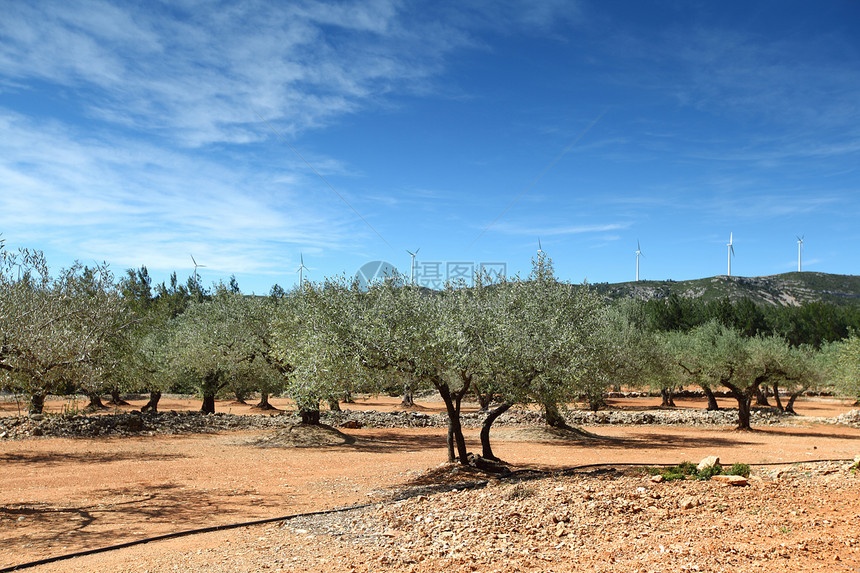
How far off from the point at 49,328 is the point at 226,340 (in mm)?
12629

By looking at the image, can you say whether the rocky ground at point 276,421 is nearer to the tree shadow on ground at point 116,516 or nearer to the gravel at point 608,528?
the tree shadow on ground at point 116,516

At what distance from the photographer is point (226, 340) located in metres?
26.9

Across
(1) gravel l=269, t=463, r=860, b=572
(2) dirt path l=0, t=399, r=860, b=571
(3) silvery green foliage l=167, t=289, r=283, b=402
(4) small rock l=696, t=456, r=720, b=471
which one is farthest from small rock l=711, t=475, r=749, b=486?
(3) silvery green foliage l=167, t=289, r=283, b=402

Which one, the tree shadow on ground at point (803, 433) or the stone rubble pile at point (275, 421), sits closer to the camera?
the stone rubble pile at point (275, 421)

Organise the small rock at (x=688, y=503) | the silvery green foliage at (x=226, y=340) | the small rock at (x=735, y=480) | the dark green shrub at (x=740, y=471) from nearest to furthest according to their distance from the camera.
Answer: the small rock at (x=688, y=503), the small rock at (x=735, y=480), the dark green shrub at (x=740, y=471), the silvery green foliage at (x=226, y=340)

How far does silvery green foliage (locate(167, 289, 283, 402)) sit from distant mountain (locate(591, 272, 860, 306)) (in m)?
122

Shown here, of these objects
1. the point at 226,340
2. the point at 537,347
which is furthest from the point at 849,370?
the point at 226,340

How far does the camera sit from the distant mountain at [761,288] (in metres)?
141

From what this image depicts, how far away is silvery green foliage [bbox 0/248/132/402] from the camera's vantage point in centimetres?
1317

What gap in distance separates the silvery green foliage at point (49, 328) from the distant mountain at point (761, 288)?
133m

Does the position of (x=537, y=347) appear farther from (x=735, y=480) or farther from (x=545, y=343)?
(x=735, y=480)

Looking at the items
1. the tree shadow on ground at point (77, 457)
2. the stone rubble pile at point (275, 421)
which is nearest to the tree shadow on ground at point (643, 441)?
the stone rubble pile at point (275, 421)

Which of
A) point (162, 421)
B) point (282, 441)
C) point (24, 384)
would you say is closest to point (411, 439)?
point (282, 441)

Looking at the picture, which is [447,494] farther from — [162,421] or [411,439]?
[162,421]
